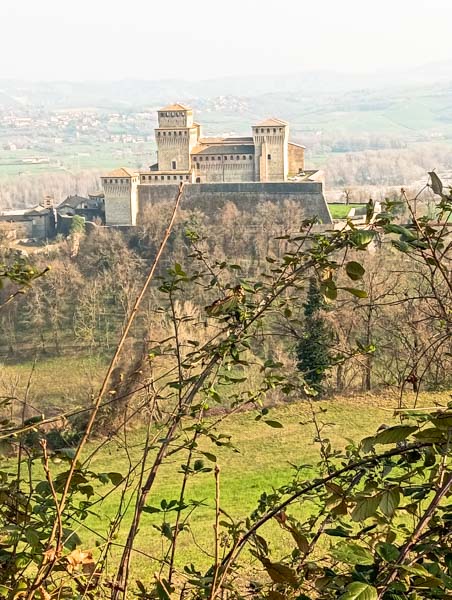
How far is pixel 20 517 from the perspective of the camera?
1156mm

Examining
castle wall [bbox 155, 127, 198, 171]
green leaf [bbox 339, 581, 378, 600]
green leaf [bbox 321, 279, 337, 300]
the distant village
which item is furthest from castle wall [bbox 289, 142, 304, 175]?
green leaf [bbox 339, 581, 378, 600]

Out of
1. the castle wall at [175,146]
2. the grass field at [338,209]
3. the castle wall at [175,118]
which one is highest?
the castle wall at [175,118]

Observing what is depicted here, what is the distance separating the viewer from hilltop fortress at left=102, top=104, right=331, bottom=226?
2772 centimetres

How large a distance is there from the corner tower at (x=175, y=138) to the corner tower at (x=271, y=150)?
2.63 m

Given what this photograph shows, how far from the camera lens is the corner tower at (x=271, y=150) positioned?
29.7 m

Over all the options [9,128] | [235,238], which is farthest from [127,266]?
[9,128]

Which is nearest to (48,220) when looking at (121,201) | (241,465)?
(121,201)

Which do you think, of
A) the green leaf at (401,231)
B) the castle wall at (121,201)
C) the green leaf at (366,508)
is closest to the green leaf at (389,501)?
the green leaf at (366,508)

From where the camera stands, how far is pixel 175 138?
30.2 m

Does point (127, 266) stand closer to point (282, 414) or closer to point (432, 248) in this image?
point (282, 414)

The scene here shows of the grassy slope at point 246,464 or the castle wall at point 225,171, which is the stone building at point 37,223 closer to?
the castle wall at point 225,171

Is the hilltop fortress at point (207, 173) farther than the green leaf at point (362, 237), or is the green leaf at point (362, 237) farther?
the hilltop fortress at point (207, 173)

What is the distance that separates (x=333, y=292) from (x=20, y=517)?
1.90ft

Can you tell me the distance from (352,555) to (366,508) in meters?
0.10
